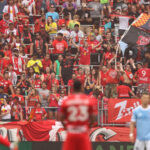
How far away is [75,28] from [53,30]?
3.98 feet

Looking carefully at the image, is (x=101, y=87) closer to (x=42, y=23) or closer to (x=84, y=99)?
(x=42, y=23)

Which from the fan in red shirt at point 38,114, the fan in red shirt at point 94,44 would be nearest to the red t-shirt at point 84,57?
the fan in red shirt at point 94,44

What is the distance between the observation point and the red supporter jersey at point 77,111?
9.09 meters

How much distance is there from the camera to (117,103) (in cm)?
1680

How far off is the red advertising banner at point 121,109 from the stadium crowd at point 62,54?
3.18 ft

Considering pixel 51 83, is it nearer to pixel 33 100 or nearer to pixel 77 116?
pixel 33 100

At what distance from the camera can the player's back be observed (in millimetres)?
9094

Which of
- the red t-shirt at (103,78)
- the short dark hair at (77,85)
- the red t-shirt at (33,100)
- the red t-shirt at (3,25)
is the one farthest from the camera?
the red t-shirt at (3,25)

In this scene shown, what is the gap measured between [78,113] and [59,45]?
1186 cm

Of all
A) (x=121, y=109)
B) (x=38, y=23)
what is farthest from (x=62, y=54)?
(x=121, y=109)

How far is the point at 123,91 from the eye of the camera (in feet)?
59.2

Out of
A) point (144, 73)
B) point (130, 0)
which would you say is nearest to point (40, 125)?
point (144, 73)

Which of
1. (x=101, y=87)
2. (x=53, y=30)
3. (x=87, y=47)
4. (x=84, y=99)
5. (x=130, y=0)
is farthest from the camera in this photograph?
(x=130, y=0)

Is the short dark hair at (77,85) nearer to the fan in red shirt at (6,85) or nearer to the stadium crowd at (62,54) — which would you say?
the stadium crowd at (62,54)
